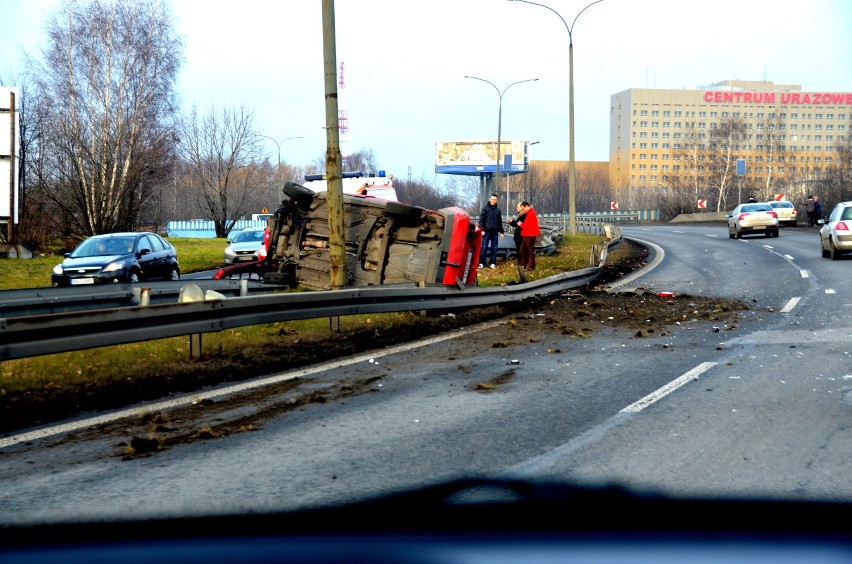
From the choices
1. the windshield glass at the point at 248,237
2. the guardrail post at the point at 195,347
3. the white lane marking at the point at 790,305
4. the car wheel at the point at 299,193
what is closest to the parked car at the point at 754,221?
the windshield glass at the point at 248,237

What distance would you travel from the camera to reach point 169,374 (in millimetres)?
8805

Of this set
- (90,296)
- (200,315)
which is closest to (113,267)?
(90,296)

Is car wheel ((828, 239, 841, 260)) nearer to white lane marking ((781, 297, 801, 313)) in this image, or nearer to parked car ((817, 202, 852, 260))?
parked car ((817, 202, 852, 260))

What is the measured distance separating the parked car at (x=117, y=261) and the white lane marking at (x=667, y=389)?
45.7 feet

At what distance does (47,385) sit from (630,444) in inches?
204

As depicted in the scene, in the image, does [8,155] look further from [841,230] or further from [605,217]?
[605,217]

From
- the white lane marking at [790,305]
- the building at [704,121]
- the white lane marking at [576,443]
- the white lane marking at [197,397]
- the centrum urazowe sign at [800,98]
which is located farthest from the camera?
the building at [704,121]

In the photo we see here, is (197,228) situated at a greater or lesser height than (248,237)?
greater

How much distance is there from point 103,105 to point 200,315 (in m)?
39.2

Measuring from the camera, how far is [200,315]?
920 centimetres

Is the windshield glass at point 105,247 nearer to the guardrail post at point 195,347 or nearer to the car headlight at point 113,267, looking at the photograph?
the car headlight at point 113,267

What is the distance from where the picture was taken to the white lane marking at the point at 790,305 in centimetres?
1493

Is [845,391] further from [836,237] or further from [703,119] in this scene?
[703,119]

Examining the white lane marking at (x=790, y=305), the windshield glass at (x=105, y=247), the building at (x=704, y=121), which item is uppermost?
the building at (x=704, y=121)
